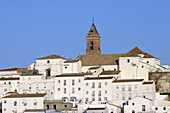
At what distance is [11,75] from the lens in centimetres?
9606

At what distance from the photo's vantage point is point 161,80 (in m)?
87.7

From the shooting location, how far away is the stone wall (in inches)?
3401

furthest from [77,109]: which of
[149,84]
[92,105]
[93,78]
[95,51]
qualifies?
[95,51]

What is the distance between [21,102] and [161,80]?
92.7 feet

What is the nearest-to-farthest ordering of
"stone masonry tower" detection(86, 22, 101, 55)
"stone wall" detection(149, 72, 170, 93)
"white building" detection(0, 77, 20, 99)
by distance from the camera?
"stone wall" detection(149, 72, 170, 93) → "white building" detection(0, 77, 20, 99) → "stone masonry tower" detection(86, 22, 101, 55)

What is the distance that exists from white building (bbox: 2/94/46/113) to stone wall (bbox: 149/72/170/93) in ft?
75.7

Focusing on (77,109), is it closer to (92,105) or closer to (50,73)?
(92,105)

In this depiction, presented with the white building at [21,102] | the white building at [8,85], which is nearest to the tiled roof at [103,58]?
the white building at [8,85]

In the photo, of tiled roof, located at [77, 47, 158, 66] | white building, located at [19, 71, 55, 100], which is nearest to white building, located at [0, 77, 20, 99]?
white building, located at [19, 71, 55, 100]

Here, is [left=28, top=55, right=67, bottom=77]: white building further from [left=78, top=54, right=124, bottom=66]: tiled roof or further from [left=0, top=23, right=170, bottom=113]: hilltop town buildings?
[left=78, top=54, right=124, bottom=66]: tiled roof

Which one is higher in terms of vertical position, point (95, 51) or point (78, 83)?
point (95, 51)

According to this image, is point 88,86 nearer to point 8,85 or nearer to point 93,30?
point 8,85

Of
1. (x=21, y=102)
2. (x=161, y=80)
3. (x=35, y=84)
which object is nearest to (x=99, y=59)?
(x=161, y=80)

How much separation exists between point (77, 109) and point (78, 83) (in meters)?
7.04
